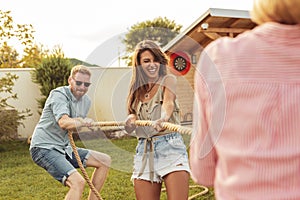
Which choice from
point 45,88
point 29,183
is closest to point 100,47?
point 29,183

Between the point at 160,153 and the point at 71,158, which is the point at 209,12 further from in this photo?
the point at 160,153

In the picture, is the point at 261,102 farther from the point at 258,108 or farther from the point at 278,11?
the point at 278,11

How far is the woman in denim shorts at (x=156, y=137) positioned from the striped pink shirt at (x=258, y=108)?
6.86 ft

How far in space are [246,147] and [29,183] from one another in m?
7.23

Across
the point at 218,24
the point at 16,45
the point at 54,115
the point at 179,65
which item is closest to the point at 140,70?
the point at 54,115

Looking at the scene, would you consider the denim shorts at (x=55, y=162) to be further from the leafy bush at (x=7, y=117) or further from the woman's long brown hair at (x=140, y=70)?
the leafy bush at (x=7, y=117)

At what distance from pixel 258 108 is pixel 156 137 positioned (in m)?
2.26

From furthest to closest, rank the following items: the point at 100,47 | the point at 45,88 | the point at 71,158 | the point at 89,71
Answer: the point at 45,88 → the point at 71,158 → the point at 89,71 → the point at 100,47

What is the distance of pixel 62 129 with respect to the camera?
4355 millimetres

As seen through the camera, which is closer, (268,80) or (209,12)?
(268,80)

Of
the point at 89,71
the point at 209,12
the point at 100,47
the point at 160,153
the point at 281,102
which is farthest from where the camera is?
the point at 209,12

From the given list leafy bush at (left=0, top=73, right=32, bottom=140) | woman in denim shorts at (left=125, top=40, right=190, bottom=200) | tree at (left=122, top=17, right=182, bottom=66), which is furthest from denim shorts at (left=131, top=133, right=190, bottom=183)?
leafy bush at (left=0, top=73, right=32, bottom=140)

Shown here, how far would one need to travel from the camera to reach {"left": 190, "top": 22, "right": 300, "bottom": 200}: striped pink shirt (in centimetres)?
113

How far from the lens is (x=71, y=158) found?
457cm
